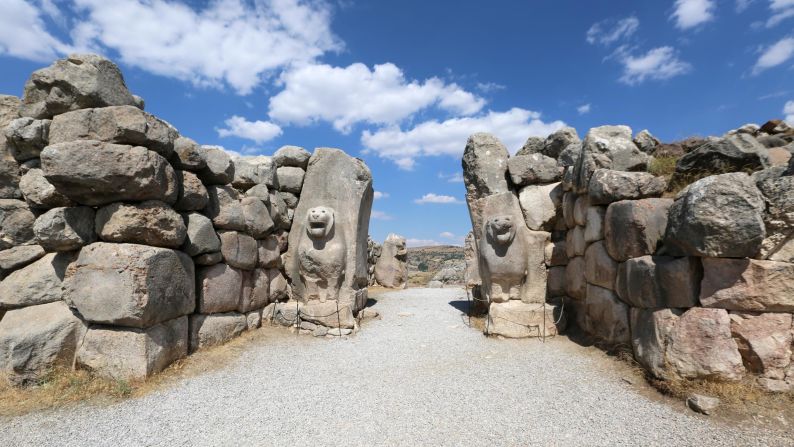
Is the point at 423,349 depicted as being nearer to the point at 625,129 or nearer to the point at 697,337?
the point at 697,337

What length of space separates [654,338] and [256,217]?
5.42 m

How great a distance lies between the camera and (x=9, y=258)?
4543 millimetres

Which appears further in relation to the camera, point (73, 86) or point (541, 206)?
point (541, 206)

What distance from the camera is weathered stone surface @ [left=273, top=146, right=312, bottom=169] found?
727 centimetres

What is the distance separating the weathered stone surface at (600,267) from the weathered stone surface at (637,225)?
0.85 ft

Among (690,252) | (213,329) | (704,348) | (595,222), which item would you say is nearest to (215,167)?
(213,329)

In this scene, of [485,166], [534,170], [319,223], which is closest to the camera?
[319,223]

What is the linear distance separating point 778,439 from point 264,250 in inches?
247

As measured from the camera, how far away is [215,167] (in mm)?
5590

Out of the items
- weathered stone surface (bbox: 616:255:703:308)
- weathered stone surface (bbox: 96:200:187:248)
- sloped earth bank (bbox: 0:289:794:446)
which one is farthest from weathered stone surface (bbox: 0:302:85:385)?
weathered stone surface (bbox: 616:255:703:308)

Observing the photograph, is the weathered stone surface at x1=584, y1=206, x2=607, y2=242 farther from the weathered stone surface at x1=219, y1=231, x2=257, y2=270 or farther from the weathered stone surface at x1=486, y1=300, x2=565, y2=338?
the weathered stone surface at x1=219, y1=231, x2=257, y2=270

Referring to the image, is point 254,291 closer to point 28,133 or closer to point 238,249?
point 238,249

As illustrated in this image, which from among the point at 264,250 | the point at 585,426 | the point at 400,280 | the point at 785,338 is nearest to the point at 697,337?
the point at 785,338

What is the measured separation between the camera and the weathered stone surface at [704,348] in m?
3.62
